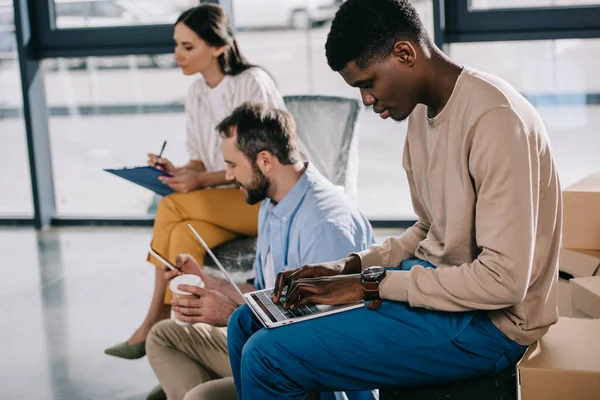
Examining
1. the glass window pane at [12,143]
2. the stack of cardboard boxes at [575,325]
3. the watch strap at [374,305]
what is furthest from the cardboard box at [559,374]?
the glass window pane at [12,143]

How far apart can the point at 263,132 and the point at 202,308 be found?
0.57 m

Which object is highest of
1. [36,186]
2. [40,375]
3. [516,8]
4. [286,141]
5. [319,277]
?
[516,8]

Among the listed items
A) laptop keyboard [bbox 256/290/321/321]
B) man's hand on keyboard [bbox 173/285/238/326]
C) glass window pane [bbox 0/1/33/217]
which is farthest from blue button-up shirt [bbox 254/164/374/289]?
glass window pane [bbox 0/1/33/217]

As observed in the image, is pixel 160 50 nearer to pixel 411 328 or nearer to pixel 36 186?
pixel 36 186

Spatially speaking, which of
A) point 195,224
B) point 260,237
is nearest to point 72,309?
point 195,224

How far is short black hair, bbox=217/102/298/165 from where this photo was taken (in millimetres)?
2531

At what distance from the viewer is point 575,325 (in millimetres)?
1940

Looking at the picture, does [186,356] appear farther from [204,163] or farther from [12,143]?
[12,143]

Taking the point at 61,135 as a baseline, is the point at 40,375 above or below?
below

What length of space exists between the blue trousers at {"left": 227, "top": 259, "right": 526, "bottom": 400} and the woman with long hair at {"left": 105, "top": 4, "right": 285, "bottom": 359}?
4.47 ft

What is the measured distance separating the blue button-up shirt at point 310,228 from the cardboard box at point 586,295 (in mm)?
569

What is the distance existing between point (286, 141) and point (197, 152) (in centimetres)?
100

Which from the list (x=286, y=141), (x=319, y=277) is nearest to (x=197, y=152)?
(x=286, y=141)

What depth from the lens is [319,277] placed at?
1.80 m
